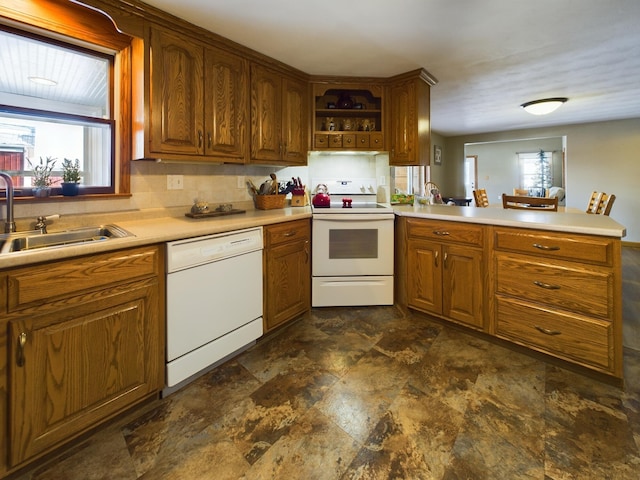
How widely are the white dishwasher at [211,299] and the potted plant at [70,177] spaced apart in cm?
72

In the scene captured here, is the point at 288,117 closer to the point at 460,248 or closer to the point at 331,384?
the point at 460,248

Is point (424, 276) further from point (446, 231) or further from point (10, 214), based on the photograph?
point (10, 214)

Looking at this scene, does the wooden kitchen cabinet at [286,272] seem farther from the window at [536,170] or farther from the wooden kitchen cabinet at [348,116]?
the window at [536,170]

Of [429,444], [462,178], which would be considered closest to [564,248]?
[429,444]

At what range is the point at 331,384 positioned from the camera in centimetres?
172

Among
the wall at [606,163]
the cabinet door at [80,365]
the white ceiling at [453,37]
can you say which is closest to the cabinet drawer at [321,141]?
→ the white ceiling at [453,37]

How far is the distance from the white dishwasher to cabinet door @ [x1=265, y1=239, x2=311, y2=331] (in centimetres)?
11

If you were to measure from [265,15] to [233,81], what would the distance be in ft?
1.67

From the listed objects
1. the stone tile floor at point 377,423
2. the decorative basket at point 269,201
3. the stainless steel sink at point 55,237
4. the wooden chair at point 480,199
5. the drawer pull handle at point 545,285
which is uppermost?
the wooden chair at point 480,199

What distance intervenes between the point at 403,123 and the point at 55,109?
2.59 metres

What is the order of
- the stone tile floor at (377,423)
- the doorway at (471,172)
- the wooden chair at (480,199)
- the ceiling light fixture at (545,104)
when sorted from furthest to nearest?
the doorway at (471,172) < the wooden chair at (480,199) < the ceiling light fixture at (545,104) < the stone tile floor at (377,423)

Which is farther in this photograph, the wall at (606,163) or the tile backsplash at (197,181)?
the wall at (606,163)

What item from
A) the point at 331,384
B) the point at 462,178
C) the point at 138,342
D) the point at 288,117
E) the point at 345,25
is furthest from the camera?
the point at 462,178

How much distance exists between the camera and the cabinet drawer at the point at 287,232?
2.16 metres
